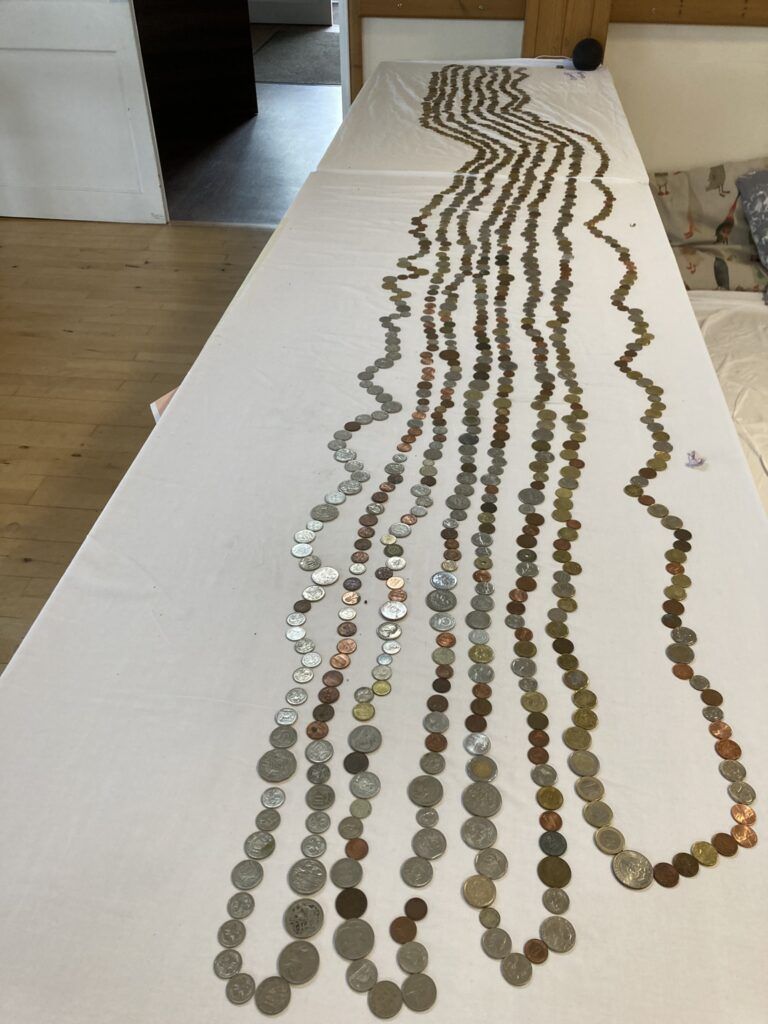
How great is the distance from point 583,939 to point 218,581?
Answer: 603 millimetres

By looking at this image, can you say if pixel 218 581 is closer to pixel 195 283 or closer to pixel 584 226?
pixel 584 226

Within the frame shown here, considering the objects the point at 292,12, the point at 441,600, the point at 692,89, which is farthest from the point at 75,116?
the point at 292,12

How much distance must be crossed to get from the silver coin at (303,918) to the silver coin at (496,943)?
0.50 feet

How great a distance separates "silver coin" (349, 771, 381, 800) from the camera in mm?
835

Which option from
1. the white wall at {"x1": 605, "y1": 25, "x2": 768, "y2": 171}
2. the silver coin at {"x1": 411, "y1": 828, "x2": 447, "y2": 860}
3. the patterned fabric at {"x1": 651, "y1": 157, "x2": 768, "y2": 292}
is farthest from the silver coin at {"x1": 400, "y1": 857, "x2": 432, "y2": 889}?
the white wall at {"x1": 605, "y1": 25, "x2": 768, "y2": 171}

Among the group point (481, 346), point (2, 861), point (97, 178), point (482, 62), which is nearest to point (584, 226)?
point (481, 346)

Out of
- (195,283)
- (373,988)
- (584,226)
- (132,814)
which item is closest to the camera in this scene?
(373,988)

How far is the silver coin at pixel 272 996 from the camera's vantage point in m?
0.69

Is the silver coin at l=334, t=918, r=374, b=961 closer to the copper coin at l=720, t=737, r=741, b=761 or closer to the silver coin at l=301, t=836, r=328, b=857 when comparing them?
the silver coin at l=301, t=836, r=328, b=857

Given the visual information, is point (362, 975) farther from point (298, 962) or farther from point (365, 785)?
point (365, 785)

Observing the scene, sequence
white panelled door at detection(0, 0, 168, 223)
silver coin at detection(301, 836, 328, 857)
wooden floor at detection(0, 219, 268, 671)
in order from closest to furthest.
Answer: silver coin at detection(301, 836, 328, 857), wooden floor at detection(0, 219, 268, 671), white panelled door at detection(0, 0, 168, 223)

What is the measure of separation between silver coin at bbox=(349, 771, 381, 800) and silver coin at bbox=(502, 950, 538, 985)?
0.20 m

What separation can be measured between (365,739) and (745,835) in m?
0.40

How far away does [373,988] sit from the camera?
2.31ft
